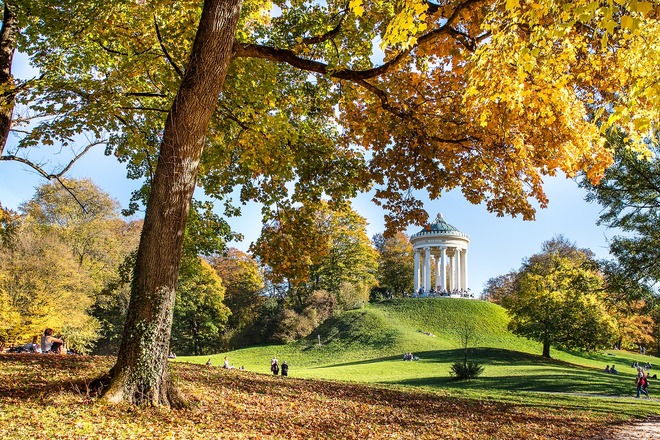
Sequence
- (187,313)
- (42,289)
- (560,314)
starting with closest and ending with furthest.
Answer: (42,289), (560,314), (187,313)

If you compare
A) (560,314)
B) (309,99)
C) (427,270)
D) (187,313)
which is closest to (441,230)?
(427,270)

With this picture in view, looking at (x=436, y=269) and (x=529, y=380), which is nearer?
(x=529, y=380)

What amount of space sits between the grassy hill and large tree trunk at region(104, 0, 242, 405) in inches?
470

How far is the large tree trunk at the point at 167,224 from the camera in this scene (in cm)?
Result: 595

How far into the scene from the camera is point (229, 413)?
6695 millimetres

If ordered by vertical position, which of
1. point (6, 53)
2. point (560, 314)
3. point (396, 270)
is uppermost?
point (6, 53)

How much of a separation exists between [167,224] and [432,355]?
27.8 meters

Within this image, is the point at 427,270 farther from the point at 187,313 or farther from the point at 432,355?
the point at 187,313

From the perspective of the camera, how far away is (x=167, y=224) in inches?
244

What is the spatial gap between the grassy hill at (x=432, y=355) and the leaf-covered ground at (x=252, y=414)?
5417mm

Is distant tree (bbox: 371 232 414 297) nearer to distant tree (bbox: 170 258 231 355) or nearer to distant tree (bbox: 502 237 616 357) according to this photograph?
distant tree (bbox: 170 258 231 355)

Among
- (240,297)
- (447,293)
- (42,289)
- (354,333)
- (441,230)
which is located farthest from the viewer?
(441,230)

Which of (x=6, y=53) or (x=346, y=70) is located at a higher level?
(x=6, y=53)

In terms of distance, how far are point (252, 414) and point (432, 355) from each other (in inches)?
1027
